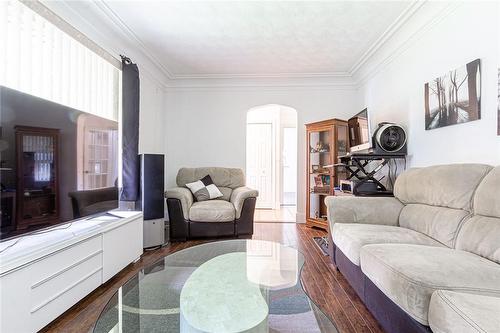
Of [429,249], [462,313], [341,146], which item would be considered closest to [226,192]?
[341,146]

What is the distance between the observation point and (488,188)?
149 cm

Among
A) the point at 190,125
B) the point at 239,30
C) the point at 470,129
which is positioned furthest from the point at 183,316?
the point at 190,125

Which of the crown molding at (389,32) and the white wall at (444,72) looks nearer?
the white wall at (444,72)

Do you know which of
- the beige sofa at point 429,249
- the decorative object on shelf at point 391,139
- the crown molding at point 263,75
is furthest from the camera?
the crown molding at point 263,75

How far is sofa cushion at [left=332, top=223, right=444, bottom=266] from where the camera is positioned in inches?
68.0

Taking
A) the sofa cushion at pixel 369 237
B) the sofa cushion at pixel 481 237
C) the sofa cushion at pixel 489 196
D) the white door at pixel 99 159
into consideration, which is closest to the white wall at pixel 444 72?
the sofa cushion at pixel 489 196

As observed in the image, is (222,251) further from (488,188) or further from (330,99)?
(330,99)

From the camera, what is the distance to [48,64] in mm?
2057

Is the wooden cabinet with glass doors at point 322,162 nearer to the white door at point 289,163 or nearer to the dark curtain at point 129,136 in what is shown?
the white door at point 289,163

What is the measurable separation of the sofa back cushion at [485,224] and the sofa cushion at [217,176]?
2.82 metres

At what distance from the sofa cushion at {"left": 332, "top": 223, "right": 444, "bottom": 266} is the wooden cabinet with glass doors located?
1.72 metres

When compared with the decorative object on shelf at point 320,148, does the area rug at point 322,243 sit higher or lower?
lower

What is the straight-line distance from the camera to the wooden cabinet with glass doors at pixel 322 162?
3858 millimetres

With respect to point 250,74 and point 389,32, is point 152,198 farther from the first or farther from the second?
point 389,32
